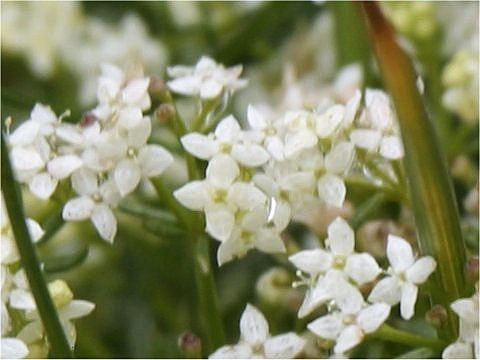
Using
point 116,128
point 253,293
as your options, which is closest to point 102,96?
point 116,128

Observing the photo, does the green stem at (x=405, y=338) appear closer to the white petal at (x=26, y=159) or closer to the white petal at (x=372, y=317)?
the white petal at (x=372, y=317)

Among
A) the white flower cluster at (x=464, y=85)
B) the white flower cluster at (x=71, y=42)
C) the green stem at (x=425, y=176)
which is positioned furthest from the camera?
the white flower cluster at (x=71, y=42)

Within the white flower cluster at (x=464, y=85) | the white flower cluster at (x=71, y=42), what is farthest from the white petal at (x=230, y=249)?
the white flower cluster at (x=71, y=42)

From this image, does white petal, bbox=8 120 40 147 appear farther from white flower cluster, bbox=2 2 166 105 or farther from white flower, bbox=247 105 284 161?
white flower cluster, bbox=2 2 166 105

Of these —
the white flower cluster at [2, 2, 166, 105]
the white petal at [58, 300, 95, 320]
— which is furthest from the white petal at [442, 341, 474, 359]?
the white flower cluster at [2, 2, 166, 105]

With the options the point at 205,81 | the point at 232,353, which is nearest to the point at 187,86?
the point at 205,81
